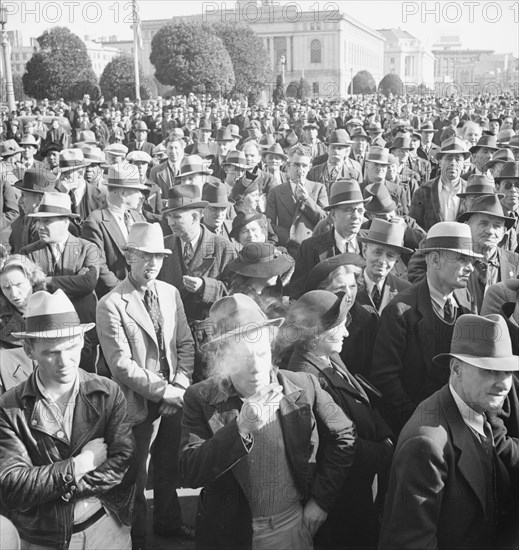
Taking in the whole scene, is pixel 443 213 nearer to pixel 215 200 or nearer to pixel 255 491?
pixel 215 200

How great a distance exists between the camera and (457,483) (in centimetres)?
274

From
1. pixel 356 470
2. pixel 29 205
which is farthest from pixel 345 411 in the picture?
pixel 29 205

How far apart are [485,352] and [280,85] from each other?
4339cm

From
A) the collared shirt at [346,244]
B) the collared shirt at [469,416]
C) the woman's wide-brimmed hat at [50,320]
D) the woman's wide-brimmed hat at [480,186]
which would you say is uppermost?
the woman's wide-brimmed hat at [480,186]

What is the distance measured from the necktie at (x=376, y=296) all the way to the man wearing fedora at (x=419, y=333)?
2.19ft

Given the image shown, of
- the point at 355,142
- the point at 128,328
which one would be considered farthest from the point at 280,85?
the point at 128,328

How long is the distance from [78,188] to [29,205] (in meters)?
1.08

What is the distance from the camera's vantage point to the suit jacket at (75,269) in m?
4.92


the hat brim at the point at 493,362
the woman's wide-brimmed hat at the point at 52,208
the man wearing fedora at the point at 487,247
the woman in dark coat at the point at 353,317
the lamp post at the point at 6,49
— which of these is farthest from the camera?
the lamp post at the point at 6,49

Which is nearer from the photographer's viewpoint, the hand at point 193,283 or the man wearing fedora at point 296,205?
the hand at point 193,283

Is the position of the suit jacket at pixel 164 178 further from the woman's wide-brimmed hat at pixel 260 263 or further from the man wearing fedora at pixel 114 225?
the woman's wide-brimmed hat at pixel 260 263

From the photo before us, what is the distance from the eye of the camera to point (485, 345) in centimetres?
284

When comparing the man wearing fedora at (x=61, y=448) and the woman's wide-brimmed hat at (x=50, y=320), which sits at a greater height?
the woman's wide-brimmed hat at (x=50, y=320)

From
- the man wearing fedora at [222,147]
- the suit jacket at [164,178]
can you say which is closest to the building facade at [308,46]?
the man wearing fedora at [222,147]
